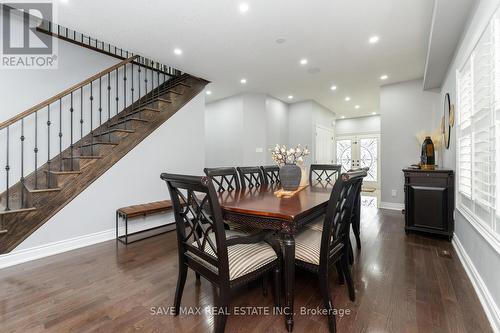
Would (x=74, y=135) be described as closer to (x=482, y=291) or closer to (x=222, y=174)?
(x=222, y=174)

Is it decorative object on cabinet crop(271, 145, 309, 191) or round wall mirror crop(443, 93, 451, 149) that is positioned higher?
round wall mirror crop(443, 93, 451, 149)

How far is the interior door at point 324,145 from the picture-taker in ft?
22.4

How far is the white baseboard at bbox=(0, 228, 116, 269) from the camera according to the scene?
94.8 inches

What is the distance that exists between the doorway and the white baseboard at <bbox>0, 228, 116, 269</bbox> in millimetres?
7668

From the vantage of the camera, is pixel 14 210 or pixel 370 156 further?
pixel 370 156

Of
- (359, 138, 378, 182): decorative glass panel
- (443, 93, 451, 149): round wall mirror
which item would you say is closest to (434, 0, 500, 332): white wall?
(443, 93, 451, 149): round wall mirror

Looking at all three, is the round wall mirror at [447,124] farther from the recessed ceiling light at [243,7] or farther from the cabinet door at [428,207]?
the recessed ceiling light at [243,7]

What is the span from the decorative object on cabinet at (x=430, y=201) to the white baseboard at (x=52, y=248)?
4233 millimetres

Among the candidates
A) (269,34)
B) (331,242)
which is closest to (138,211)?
(331,242)

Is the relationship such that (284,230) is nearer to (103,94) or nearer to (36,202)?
(36,202)

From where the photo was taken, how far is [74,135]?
3.32m

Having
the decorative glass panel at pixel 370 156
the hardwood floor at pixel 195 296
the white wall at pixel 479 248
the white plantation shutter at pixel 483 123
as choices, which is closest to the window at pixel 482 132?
the white plantation shutter at pixel 483 123

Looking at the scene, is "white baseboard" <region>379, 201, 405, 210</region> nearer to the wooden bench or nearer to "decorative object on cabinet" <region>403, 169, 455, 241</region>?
"decorative object on cabinet" <region>403, 169, 455, 241</region>

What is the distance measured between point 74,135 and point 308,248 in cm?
360
